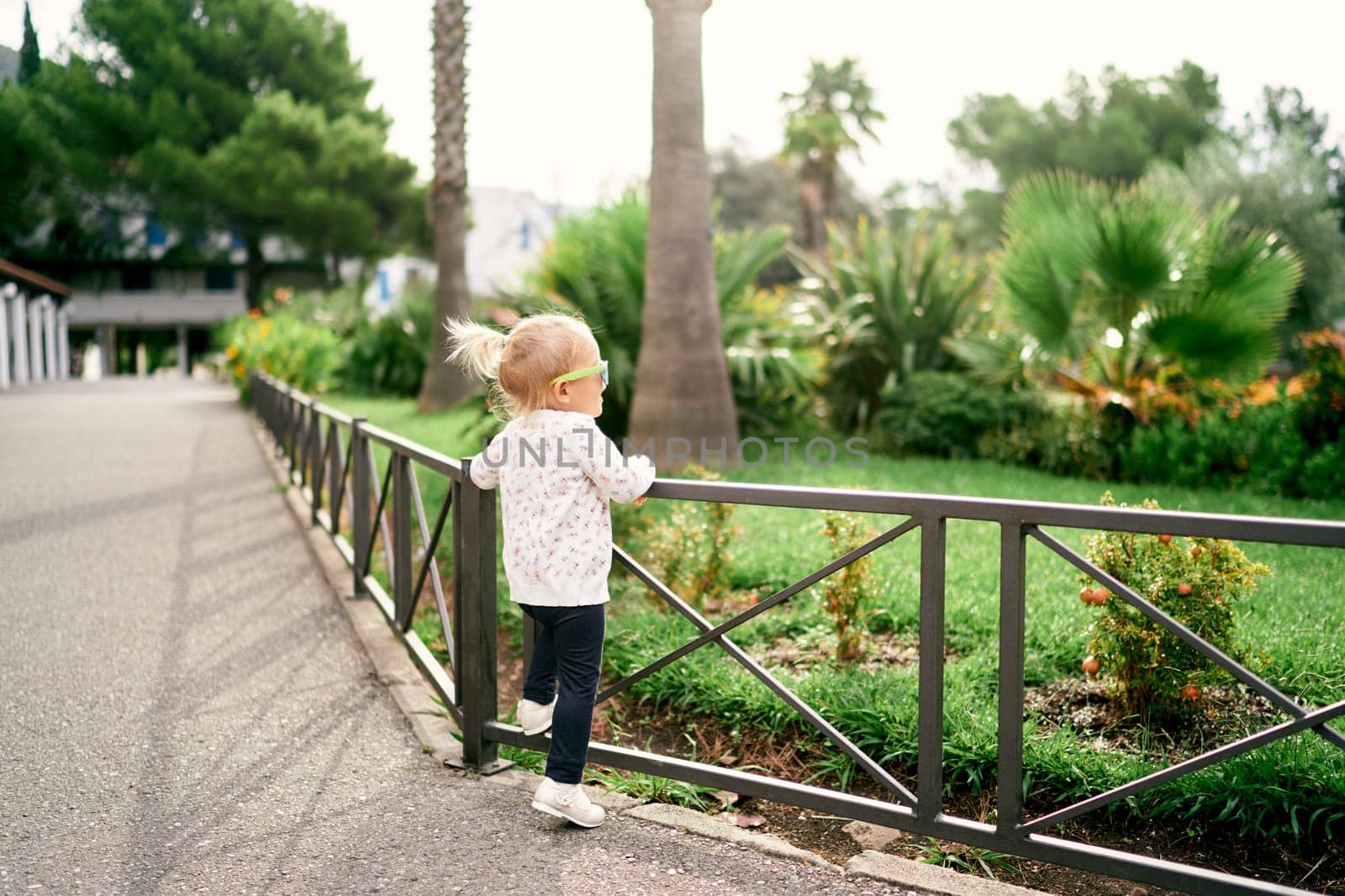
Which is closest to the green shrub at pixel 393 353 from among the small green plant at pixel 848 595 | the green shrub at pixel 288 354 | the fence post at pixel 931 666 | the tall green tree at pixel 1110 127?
the green shrub at pixel 288 354

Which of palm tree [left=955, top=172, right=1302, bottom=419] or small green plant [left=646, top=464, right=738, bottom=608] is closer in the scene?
small green plant [left=646, top=464, right=738, bottom=608]

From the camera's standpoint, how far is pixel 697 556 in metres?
5.40

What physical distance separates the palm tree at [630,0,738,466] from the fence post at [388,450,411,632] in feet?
13.2

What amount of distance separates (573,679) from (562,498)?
0.54m

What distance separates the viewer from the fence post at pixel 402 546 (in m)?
5.10

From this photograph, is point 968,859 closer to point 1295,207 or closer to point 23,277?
point 1295,207

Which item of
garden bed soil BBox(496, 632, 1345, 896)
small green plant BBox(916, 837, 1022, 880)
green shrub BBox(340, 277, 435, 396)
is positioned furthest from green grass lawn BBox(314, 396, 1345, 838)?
green shrub BBox(340, 277, 435, 396)

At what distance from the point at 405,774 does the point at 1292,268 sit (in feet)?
26.7

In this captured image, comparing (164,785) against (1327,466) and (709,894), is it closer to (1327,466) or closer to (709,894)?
(709,894)

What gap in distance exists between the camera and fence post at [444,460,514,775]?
3693mm

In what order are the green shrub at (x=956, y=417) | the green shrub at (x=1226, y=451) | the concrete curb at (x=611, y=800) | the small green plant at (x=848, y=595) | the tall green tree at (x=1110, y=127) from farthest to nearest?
the tall green tree at (x=1110, y=127), the green shrub at (x=956, y=417), the green shrub at (x=1226, y=451), the small green plant at (x=848, y=595), the concrete curb at (x=611, y=800)

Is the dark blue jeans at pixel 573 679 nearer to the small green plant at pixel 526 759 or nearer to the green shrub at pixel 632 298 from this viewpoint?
the small green plant at pixel 526 759

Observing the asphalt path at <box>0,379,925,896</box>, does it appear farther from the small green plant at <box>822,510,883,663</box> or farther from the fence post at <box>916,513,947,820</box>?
the small green plant at <box>822,510,883,663</box>

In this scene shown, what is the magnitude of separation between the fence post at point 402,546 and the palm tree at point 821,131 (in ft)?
72.9
